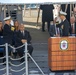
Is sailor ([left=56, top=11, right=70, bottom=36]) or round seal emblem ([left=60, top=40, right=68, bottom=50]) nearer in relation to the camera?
round seal emblem ([left=60, top=40, right=68, bottom=50])

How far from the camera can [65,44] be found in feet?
38.3

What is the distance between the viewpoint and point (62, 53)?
38.4 feet

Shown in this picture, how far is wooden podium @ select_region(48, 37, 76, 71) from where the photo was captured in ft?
38.2

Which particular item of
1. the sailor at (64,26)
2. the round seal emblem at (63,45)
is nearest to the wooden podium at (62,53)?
the round seal emblem at (63,45)

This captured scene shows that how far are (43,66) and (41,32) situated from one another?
4902mm

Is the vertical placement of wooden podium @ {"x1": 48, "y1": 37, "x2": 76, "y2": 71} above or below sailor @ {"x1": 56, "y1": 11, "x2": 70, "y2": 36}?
below

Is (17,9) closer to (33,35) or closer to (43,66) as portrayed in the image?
(33,35)

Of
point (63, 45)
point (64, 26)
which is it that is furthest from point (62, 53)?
point (64, 26)

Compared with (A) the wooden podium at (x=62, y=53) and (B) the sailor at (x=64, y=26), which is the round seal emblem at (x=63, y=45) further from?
(B) the sailor at (x=64, y=26)

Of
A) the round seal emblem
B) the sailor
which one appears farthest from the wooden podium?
the sailor

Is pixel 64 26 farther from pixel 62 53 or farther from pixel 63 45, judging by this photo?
pixel 62 53

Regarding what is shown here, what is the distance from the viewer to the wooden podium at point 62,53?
11641mm

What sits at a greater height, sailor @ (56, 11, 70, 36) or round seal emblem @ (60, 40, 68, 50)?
sailor @ (56, 11, 70, 36)

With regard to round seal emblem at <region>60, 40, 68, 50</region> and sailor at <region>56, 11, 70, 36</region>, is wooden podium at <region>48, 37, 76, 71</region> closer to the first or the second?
round seal emblem at <region>60, 40, 68, 50</region>
